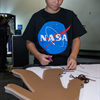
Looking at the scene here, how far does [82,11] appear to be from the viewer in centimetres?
426

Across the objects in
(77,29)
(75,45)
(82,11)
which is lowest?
(75,45)

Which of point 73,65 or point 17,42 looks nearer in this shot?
point 73,65

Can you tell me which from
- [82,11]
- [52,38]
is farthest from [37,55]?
[82,11]

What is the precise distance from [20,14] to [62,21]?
13.7ft

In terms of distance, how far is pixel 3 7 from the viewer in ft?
15.1

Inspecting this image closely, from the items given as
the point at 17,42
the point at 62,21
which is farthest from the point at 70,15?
the point at 17,42

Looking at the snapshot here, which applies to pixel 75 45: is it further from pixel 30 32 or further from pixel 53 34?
pixel 30 32

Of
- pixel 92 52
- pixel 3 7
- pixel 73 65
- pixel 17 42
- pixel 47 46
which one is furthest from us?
pixel 3 7

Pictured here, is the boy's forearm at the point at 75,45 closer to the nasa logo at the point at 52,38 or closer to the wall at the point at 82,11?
the nasa logo at the point at 52,38

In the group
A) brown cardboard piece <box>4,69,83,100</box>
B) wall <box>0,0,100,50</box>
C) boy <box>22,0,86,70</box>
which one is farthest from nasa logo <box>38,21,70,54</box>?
wall <box>0,0,100,50</box>

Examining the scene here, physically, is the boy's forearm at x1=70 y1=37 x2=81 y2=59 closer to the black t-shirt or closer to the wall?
the black t-shirt

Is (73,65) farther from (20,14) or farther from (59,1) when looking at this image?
(20,14)

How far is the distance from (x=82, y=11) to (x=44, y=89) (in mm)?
4310

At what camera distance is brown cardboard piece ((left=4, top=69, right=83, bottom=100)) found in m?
0.33
